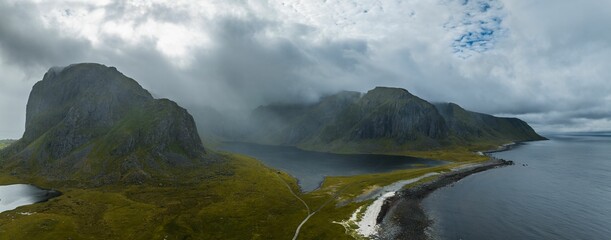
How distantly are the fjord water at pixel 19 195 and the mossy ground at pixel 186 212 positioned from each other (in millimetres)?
8110

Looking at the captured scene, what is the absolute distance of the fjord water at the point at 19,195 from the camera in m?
128

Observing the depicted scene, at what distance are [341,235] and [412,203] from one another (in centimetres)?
4981

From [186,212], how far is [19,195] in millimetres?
90628

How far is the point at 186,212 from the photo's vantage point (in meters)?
115

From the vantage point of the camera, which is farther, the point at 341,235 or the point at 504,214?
the point at 504,214

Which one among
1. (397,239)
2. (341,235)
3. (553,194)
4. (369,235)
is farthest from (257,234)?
(553,194)

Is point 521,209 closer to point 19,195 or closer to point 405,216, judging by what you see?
point 405,216

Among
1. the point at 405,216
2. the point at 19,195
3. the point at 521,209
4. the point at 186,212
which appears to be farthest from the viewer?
the point at 19,195

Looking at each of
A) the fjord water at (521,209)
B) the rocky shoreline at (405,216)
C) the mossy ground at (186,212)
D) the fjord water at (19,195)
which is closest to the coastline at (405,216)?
the rocky shoreline at (405,216)

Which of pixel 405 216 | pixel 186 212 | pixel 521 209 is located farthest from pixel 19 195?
pixel 521 209

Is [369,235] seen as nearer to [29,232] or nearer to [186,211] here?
[186,211]

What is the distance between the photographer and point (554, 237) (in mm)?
92062

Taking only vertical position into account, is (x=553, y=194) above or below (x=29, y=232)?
above

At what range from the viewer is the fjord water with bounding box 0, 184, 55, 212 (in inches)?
5024
